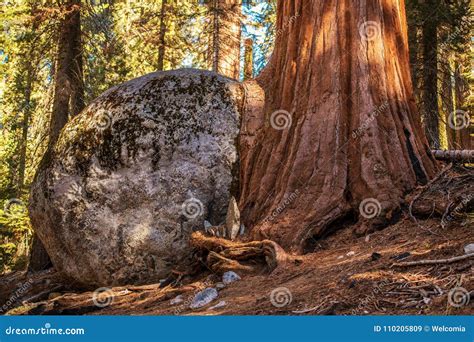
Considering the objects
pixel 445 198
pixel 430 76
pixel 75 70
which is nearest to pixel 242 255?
pixel 445 198

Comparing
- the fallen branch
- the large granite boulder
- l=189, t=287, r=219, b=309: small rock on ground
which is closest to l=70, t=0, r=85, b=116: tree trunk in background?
the large granite boulder

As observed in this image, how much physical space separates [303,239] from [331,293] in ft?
5.10

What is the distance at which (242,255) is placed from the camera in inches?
222

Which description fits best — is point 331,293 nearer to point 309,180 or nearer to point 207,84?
point 309,180

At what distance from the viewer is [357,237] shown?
211 inches

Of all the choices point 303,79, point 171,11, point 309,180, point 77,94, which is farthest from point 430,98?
point 171,11

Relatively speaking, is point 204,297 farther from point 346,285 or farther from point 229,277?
point 346,285

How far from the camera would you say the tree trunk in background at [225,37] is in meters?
13.1

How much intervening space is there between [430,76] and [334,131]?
20.9 feet

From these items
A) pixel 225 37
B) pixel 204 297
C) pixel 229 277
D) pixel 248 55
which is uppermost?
pixel 248 55

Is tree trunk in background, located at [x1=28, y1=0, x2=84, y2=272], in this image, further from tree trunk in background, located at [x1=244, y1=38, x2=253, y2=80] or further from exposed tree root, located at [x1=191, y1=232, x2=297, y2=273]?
tree trunk in background, located at [x1=244, y1=38, x2=253, y2=80]

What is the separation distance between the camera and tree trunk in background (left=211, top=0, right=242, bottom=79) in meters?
13.1

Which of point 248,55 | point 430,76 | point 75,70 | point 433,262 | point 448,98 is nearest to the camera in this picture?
point 433,262

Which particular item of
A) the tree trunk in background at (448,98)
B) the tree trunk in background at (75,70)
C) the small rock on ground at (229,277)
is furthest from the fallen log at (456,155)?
the tree trunk in background at (75,70)
